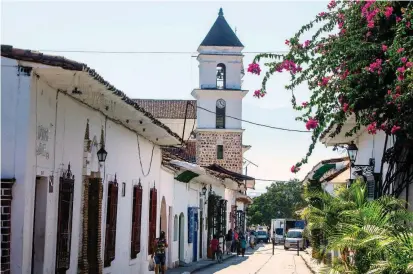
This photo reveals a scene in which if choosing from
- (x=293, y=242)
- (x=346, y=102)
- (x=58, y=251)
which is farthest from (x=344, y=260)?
(x=293, y=242)

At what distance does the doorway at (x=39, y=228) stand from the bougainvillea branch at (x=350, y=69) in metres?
3.76

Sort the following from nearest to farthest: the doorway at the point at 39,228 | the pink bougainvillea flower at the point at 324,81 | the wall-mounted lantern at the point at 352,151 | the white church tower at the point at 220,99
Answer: the doorway at the point at 39,228 < the pink bougainvillea flower at the point at 324,81 < the wall-mounted lantern at the point at 352,151 < the white church tower at the point at 220,99

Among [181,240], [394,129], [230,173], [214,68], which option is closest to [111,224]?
[394,129]

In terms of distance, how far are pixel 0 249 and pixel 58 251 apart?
2.47 m

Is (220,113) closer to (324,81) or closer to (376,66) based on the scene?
(324,81)

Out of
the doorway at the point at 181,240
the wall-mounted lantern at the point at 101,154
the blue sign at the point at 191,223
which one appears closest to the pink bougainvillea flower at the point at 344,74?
the wall-mounted lantern at the point at 101,154

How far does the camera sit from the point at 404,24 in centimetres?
1046

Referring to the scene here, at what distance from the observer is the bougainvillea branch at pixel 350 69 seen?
11.2 m

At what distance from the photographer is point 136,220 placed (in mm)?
19234

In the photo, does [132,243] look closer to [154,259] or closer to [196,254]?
[154,259]

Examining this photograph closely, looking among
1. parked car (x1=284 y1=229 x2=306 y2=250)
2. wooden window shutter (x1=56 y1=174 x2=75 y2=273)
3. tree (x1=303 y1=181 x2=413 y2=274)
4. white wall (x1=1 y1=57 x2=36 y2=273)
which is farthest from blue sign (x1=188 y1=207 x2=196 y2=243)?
white wall (x1=1 y1=57 x2=36 y2=273)

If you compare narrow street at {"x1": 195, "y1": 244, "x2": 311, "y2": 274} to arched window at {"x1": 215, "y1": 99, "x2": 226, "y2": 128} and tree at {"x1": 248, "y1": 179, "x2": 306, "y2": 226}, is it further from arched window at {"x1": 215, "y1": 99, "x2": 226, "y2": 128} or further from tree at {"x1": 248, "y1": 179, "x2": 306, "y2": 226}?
tree at {"x1": 248, "y1": 179, "x2": 306, "y2": 226}

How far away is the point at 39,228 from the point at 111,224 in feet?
16.4

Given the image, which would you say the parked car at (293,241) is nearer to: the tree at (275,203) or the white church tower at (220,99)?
the white church tower at (220,99)
